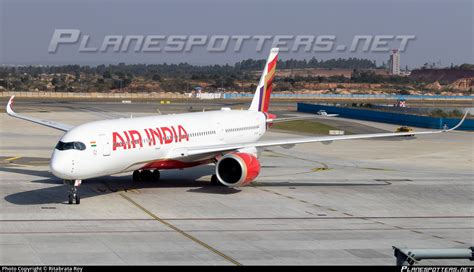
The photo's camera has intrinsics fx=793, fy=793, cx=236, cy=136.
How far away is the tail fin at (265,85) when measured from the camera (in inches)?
2208

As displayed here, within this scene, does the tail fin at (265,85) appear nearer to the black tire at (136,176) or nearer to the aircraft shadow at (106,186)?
the aircraft shadow at (106,186)

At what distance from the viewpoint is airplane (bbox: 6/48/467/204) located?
122 feet

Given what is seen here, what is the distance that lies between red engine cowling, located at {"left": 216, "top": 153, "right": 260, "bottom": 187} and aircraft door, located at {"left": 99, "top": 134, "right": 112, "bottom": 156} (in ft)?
22.1

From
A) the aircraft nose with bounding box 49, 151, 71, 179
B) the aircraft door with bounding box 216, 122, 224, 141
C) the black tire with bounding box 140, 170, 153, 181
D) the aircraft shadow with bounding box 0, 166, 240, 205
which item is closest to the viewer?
the aircraft nose with bounding box 49, 151, 71, 179

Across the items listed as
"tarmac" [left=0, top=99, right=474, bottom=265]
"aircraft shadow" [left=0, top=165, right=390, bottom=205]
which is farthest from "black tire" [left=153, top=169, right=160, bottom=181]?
"tarmac" [left=0, top=99, right=474, bottom=265]

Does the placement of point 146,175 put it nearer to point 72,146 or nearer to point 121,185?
point 121,185

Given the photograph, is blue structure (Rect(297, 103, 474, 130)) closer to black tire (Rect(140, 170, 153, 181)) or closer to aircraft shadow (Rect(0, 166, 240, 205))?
aircraft shadow (Rect(0, 166, 240, 205))

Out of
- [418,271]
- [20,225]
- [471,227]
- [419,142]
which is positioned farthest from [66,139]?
[419,142]

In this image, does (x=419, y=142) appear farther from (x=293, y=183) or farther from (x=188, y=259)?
(x=188, y=259)

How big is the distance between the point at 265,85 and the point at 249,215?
21.5 meters

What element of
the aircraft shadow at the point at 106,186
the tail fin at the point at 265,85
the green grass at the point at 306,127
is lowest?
the aircraft shadow at the point at 106,186

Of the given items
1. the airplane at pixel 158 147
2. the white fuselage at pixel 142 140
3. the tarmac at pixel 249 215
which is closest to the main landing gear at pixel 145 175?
the airplane at pixel 158 147

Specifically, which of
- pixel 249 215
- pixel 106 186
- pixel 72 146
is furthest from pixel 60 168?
pixel 249 215

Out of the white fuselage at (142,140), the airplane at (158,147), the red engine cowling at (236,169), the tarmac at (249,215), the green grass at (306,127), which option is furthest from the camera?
the green grass at (306,127)
